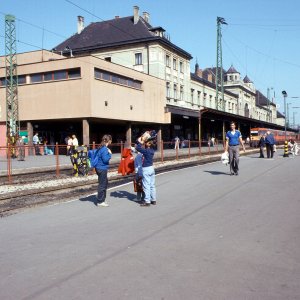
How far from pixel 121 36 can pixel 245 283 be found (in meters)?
50.9

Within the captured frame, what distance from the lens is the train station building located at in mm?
31531

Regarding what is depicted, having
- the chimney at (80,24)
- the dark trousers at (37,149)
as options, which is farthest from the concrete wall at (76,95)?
the chimney at (80,24)

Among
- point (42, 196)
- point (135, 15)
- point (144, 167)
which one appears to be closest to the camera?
point (144, 167)

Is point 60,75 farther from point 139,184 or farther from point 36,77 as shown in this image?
point 139,184

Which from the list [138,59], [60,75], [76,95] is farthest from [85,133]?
[138,59]

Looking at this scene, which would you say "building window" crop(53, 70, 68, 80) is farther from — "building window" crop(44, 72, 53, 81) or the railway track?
the railway track

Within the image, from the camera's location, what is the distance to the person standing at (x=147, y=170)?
8.84 m

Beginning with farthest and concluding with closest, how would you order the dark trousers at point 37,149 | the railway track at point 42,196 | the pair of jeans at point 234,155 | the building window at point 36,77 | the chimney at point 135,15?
the chimney at point 135,15 → the building window at point 36,77 → the dark trousers at point 37,149 → the pair of jeans at point 234,155 → the railway track at point 42,196

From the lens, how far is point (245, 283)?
4.07 metres

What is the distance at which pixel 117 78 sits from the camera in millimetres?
34781

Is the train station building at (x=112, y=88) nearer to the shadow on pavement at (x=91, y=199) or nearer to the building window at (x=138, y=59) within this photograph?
the building window at (x=138, y=59)

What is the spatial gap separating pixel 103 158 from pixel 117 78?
26650 millimetres

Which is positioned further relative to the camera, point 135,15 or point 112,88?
point 135,15

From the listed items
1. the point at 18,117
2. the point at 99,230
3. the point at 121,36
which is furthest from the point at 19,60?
the point at 99,230
